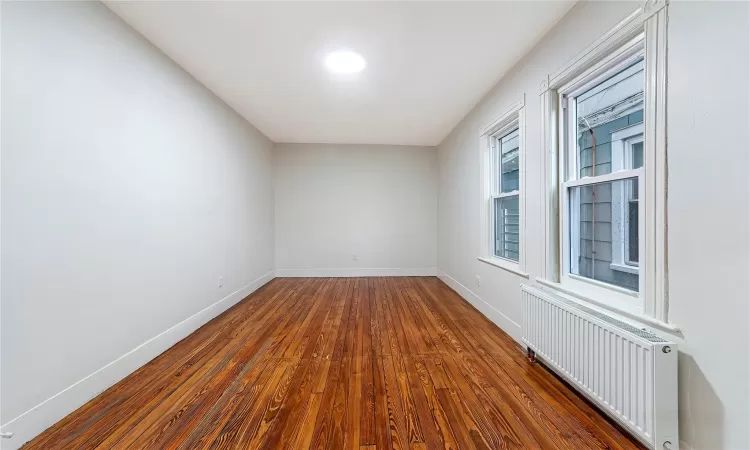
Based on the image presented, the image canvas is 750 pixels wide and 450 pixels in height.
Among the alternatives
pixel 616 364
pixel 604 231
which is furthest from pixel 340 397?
pixel 604 231

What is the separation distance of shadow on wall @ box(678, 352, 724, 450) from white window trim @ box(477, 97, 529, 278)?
1.22 meters

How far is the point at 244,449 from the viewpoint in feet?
4.37

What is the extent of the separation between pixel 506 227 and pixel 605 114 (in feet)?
4.97

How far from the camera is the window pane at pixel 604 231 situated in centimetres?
166

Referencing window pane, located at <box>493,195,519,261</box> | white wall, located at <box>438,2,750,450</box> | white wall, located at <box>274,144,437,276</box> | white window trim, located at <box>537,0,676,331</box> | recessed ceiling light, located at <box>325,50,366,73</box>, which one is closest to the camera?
white wall, located at <box>438,2,750,450</box>

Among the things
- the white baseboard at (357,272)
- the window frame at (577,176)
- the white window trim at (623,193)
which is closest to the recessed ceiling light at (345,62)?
the window frame at (577,176)

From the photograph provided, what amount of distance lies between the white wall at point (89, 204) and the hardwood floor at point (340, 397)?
0.31 meters

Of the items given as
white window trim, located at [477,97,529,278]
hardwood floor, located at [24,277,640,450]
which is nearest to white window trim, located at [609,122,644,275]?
white window trim, located at [477,97,529,278]

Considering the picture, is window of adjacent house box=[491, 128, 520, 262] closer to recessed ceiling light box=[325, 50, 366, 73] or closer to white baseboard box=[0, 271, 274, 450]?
recessed ceiling light box=[325, 50, 366, 73]

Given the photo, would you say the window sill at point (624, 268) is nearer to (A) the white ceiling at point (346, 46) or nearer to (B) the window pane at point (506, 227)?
(B) the window pane at point (506, 227)

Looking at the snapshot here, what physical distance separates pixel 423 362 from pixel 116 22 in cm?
332

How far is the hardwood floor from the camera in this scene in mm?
1401

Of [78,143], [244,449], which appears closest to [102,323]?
[78,143]

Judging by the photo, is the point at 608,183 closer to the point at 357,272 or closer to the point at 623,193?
the point at 623,193
